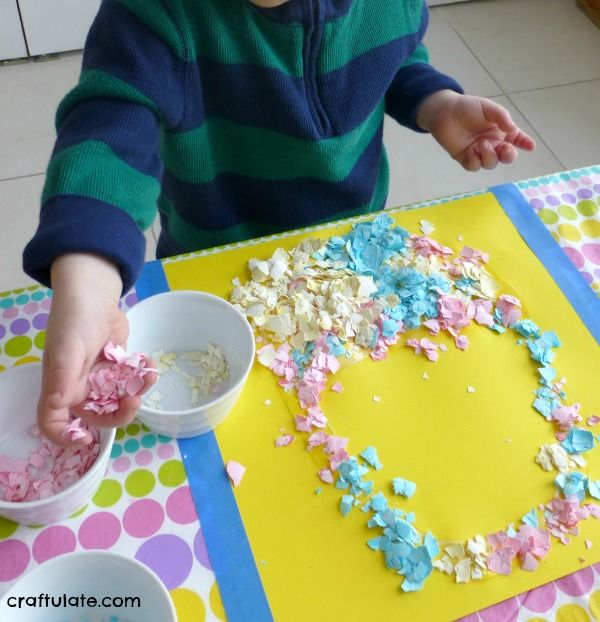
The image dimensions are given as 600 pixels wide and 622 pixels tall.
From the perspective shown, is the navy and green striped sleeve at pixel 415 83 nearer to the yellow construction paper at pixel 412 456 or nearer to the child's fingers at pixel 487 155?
the child's fingers at pixel 487 155

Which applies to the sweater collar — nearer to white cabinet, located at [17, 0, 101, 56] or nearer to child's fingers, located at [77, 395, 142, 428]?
child's fingers, located at [77, 395, 142, 428]

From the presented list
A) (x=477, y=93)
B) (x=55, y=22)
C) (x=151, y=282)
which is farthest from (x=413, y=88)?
(x=55, y=22)

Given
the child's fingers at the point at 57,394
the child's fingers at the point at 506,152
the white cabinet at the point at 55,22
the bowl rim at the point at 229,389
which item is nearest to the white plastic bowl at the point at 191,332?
the bowl rim at the point at 229,389

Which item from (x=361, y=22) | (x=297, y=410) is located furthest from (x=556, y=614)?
(x=361, y=22)

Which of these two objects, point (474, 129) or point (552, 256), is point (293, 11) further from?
point (552, 256)

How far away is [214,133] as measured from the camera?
2.32ft

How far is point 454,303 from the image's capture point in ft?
2.15

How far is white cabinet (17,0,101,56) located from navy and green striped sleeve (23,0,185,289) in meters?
1.21

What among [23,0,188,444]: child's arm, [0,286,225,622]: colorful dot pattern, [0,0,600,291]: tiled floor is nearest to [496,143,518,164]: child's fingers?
[23,0,188,444]: child's arm

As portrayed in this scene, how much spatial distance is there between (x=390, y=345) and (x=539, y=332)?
14 cm

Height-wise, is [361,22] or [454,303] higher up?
[361,22]

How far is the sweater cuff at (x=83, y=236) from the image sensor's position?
477 millimetres

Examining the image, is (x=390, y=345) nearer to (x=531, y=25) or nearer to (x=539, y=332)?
(x=539, y=332)

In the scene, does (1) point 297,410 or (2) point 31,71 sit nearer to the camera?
(1) point 297,410
